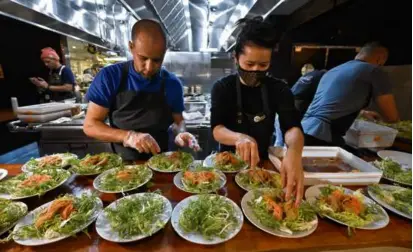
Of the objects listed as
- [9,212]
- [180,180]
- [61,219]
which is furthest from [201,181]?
[9,212]

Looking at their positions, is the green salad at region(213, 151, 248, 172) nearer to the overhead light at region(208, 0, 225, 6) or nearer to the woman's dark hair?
the woman's dark hair

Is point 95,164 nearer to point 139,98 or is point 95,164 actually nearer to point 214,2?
point 139,98

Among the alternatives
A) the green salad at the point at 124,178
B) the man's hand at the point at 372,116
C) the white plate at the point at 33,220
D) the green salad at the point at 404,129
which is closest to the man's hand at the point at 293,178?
the green salad at the point at 124,178

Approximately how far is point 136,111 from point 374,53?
2.42 m

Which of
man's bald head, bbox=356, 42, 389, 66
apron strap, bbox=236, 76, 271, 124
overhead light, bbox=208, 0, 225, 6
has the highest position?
overhead light, bbox=208, 0, 225, 6

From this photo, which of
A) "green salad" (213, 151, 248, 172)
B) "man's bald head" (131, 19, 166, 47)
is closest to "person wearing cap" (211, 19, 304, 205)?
"green salad" (213, 151, 248, 172)

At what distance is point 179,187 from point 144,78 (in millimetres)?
1041

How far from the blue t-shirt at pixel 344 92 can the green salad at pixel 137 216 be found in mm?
1957

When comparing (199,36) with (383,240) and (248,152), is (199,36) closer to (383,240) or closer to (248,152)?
(248,152)

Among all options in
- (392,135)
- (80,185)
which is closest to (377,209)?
(392,135)

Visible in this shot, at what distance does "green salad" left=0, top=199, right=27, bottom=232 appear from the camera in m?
0.98

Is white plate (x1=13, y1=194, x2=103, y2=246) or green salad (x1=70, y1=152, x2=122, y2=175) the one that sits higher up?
green salad (x1=70, y1=152, x2=122, y2=175)

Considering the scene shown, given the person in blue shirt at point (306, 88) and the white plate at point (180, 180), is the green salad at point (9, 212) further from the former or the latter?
the person in blue shirt at point (306, 88)

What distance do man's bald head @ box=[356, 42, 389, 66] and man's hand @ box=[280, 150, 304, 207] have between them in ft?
5.89
